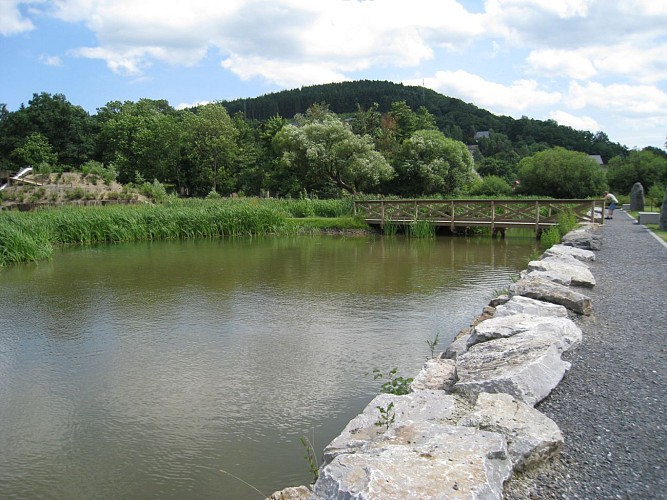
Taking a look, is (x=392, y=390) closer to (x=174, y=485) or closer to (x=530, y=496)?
(x=174, y=485)

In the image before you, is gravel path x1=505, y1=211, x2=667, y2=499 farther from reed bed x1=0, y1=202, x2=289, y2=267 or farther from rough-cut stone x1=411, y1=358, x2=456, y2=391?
reed bed x1=0, y1=202, x2=289, y2=267

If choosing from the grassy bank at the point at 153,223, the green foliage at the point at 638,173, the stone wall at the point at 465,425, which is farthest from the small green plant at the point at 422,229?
the green foliage at the point at 638,173

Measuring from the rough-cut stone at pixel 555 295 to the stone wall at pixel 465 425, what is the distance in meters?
0.42

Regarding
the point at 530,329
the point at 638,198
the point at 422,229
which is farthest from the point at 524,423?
the point at 638,198

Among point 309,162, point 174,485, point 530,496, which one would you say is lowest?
point 174,485

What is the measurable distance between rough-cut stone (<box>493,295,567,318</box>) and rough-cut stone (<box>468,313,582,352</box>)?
1.25ft

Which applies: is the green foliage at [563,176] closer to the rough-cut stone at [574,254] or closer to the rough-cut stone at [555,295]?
the rough-cut stone at [574,254]

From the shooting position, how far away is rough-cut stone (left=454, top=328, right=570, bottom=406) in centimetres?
342

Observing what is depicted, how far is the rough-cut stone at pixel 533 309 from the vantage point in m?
5.23

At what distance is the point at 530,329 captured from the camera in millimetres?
4426

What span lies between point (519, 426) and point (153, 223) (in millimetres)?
19072

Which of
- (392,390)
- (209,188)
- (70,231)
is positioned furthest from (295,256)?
(209,188)

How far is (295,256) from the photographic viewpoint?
15469mm

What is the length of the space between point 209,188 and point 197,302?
3335 centimetres
